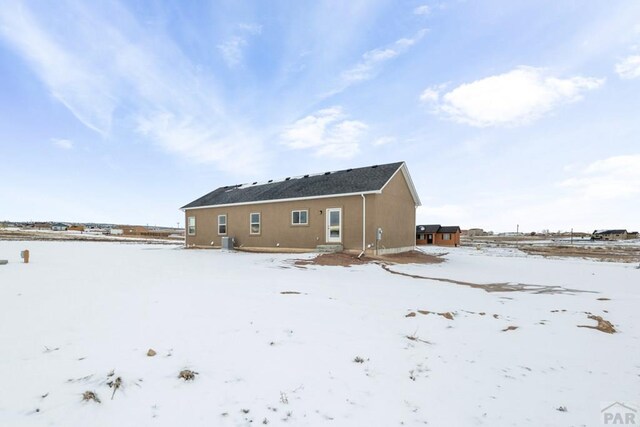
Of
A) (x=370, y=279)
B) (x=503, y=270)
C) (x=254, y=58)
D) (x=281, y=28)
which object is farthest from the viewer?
(x=254, y=58)

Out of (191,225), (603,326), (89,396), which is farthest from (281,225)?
(89,396)

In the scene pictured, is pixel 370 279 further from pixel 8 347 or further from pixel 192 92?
pixel 192 92

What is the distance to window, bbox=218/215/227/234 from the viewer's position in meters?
23.0

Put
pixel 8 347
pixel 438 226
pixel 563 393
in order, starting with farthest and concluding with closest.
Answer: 1. pixel 438 226
2. pixel 8 347
3. pixel 563 393

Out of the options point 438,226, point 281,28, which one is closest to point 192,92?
point 281,28

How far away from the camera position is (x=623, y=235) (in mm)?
70062

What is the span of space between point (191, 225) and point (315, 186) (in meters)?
12.2

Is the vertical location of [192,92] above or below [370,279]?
above

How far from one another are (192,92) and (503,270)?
67.6ft

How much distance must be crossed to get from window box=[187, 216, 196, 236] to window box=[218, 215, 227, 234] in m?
3.21

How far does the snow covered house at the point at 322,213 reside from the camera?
16891mm

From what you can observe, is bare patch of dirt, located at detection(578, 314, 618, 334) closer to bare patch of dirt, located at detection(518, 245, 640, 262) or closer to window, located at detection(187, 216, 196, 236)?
bare patch of dirt, located at detection(518, 245, 640, 262)

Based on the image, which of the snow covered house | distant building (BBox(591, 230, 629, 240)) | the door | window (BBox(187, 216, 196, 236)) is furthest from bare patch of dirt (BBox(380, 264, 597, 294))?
distant building (BBox(591, 230, 629, 240))

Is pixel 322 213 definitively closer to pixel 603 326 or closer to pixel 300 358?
pixel 603 326
